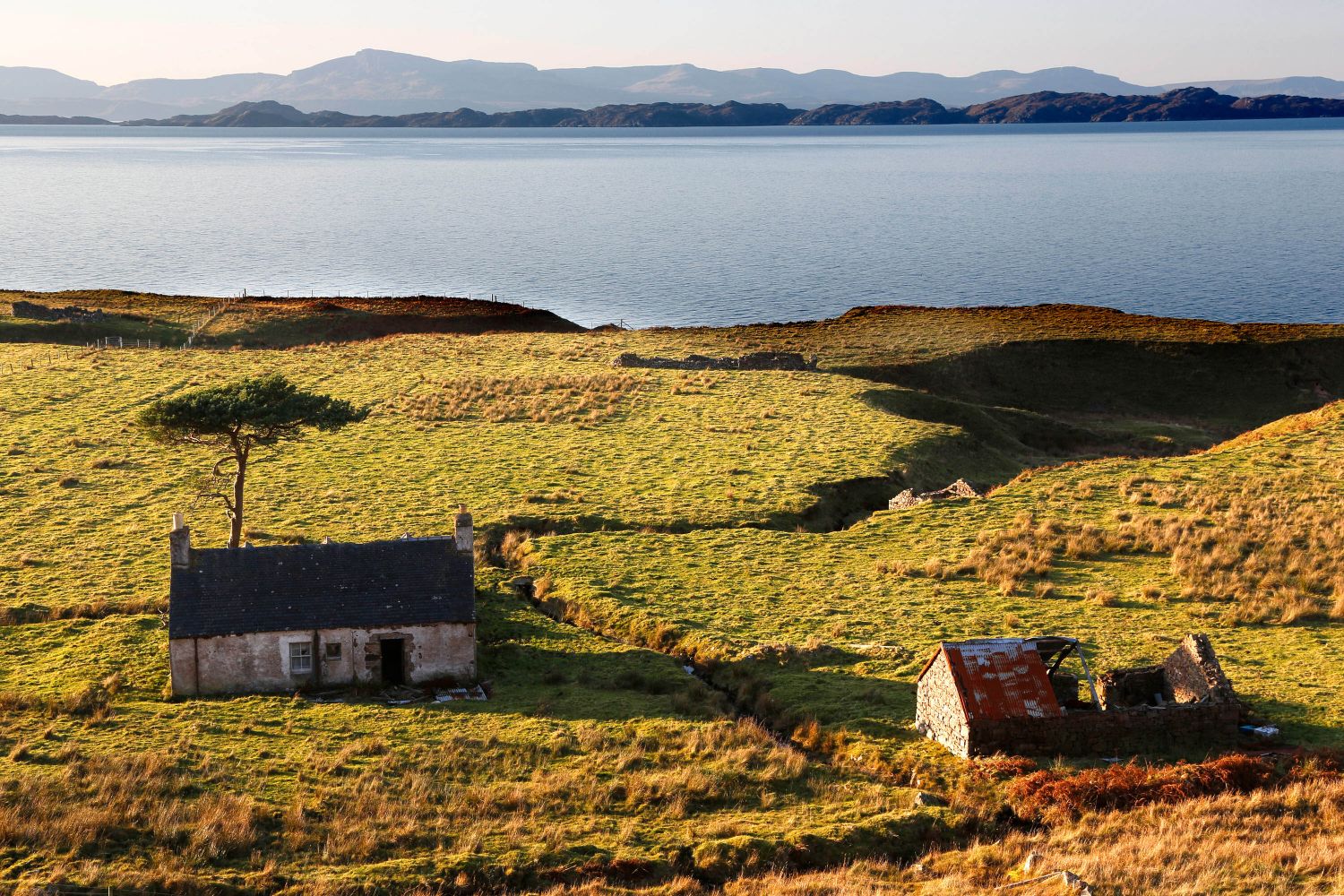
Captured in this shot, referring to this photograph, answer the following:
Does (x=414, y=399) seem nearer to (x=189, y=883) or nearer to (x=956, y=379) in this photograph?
(x=956, y=379)

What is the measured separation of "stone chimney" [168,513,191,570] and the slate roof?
26 cm

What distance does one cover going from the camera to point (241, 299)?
102562mm

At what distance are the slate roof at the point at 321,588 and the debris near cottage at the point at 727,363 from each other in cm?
4285

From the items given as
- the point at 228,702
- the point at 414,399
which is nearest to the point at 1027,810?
the point at 228,702

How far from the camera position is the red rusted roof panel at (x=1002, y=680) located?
934 inches

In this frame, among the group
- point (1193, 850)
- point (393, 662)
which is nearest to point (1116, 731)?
point (1193, 850)

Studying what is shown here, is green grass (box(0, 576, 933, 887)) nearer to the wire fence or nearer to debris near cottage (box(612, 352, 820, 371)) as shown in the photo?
debris near cottage (box(612, 352, 820, 371))

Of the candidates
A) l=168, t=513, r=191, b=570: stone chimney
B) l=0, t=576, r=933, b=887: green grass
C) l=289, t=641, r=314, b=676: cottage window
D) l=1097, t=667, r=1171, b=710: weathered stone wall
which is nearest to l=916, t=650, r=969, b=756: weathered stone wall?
l=0, t=576, r=933, b=887: green grass

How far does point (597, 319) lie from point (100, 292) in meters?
45.4

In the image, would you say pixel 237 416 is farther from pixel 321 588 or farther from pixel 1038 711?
pixel 1038 711

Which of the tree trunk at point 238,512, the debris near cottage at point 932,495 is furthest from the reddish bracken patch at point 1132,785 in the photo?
the tree trunk at point 238,512

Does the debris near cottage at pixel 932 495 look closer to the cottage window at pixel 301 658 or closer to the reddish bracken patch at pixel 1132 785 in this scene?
the reddish bracken patch at pixel 1132 785

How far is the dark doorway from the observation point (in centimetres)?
2925

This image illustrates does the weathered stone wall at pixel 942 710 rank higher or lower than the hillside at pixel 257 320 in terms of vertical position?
lower
